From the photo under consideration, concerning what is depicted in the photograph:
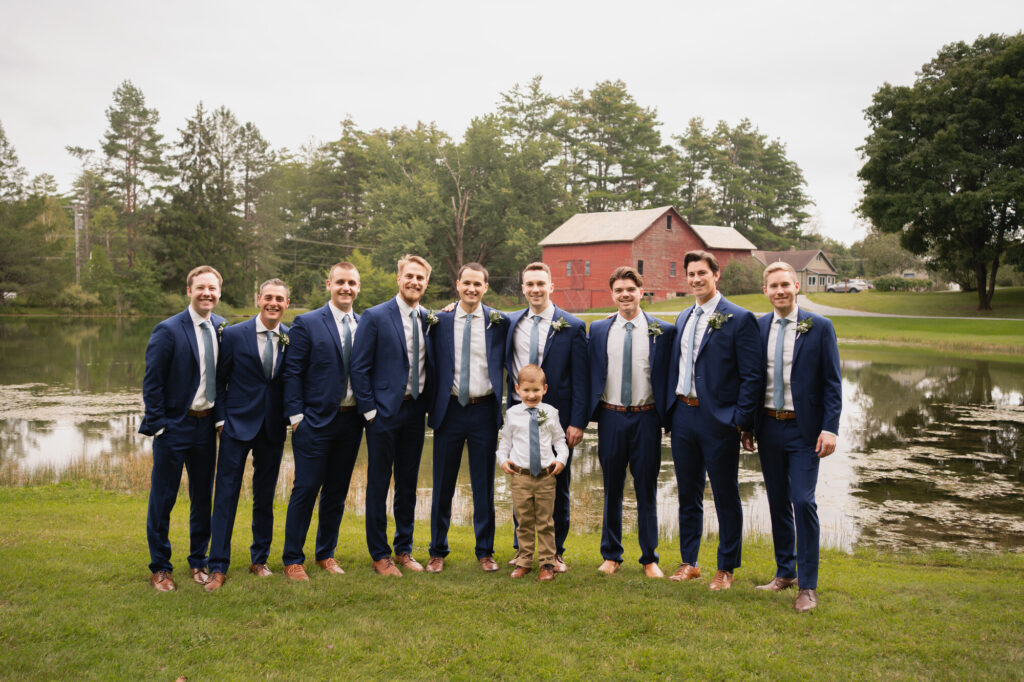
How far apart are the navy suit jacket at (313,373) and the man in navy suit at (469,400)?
771 millimetres

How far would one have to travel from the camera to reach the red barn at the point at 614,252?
51.7m

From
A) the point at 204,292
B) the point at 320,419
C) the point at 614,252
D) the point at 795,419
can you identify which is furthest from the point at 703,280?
the point at 614,252

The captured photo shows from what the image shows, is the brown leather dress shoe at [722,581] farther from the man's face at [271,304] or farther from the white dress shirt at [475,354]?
the man's face at [271,304]

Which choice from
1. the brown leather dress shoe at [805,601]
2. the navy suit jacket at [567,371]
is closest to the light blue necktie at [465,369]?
the navy suit jacket at [567,371]

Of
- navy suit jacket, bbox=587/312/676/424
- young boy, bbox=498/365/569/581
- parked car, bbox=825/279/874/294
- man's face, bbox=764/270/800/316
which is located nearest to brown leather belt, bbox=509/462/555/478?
young boy, bbox=498/365/569/581

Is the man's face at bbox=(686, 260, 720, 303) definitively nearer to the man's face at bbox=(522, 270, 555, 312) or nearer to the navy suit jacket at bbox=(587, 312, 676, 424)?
the navy suit jacket at bbox=(587, 312, 676, 424)

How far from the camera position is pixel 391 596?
18.1ft

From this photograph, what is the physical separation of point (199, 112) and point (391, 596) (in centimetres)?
6159

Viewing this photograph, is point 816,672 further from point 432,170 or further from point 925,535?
point 432,170

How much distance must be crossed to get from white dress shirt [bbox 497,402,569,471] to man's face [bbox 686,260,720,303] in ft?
4.96

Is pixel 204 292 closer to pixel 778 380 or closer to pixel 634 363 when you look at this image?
pixel 634 363

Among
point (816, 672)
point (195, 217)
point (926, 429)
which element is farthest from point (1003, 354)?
point (195, 217)

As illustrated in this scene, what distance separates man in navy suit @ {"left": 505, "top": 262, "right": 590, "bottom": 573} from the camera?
20.2 ft

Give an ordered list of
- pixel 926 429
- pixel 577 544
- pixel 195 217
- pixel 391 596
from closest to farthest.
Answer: pixel 391 596 < pixel 577 544 < pixel 926 429 < pixel 195 217
